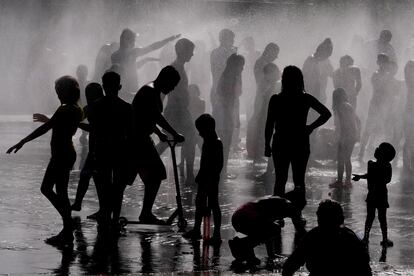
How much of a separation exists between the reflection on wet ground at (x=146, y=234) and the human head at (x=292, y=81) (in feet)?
4.79

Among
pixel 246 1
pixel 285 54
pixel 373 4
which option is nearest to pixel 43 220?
pixel 285 54

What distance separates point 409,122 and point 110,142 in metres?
9.37

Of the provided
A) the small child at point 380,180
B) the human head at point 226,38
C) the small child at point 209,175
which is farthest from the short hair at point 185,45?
the human head at point 226,38

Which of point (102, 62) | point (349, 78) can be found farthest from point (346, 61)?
point (102, 62)

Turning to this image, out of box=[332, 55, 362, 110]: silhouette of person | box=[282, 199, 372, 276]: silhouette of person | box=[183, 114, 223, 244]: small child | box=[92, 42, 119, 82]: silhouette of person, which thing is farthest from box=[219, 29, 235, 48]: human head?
box=[282, 199, 372, 276]: silhouette of person

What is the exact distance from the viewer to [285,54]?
35.8 metres

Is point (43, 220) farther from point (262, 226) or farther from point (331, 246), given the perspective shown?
point (331, 246)

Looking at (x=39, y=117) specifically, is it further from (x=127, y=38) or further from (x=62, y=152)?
(x=127, y=38)

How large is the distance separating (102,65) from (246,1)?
36.1 metres

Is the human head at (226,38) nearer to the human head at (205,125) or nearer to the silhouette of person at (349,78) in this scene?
the silhouette of person at (349,78)

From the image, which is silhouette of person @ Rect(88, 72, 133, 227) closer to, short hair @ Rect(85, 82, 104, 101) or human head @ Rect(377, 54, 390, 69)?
short hair @ Rect(85, 82, 104, 101)

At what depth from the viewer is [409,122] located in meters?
19.4

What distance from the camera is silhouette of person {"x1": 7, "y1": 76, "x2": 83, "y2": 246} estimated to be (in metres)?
10.9

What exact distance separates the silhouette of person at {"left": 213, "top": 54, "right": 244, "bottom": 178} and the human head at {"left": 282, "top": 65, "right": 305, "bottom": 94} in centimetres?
574
